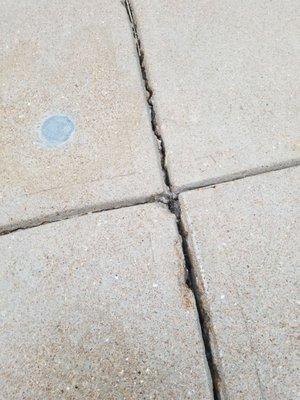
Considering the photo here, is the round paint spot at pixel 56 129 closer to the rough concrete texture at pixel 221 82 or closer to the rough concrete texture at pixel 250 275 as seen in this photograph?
the rough concrete texture at pixel 221 82

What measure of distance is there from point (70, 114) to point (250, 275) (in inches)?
47.1

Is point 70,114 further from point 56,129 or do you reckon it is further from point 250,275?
point 250,275

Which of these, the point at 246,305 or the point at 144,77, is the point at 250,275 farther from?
the point at 144,77

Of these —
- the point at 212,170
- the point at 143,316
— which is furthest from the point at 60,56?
the point at 143,316

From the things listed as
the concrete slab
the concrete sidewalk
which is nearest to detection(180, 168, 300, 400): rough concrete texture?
the concrete sidewalk

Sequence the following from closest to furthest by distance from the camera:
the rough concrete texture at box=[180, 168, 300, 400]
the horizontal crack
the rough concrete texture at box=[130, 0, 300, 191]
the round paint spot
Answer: the rough concrete texture at box=[180, 168, 300, 400] < the horizontal crack < the rough concrete texture at box=[130, 0, 300, 191] < the round paint spot

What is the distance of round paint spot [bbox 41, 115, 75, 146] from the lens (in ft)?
7.11

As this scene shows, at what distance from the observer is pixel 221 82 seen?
2293 mm

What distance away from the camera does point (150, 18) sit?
2.58 metres

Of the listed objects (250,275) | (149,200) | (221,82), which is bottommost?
(250,275)

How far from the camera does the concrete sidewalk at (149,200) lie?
159 cm

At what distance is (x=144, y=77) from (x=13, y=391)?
1.59 metres

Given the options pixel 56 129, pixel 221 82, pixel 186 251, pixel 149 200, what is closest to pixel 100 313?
pixel 186 251

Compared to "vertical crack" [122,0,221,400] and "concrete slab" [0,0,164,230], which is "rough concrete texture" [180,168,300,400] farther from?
"concrete slab" [0,0,164,230]
